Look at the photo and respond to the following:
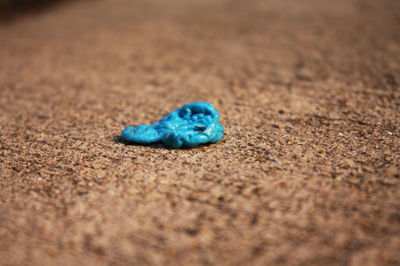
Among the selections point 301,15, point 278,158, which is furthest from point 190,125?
point 301,15

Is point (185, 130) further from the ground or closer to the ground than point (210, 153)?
further from the ground

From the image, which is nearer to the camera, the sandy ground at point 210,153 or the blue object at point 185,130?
the sandy ground at point 210,153

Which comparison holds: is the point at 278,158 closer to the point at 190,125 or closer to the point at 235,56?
the point at 190,125

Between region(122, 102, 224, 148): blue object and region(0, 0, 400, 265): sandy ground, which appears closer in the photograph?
region(0, 0, 400, 265): sandy ground
